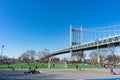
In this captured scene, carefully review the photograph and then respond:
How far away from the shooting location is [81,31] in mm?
63062

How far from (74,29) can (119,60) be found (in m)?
25.5

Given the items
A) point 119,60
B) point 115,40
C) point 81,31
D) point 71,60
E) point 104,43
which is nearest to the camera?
point 115,40

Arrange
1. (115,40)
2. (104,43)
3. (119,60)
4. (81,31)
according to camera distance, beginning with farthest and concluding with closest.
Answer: (119,60)
(81,31)
(104,43)
(115,40)

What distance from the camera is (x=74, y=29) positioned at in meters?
64.3

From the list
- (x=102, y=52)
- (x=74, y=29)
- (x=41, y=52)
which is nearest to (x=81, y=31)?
(x=74, y=29)

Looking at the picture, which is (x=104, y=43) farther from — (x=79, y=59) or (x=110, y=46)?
(x=79, y=59)

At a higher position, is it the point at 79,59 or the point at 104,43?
the point at 104,43

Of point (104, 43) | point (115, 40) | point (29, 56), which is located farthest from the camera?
point (29, 56)

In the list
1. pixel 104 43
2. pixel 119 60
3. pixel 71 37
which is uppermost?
pixel 71 37

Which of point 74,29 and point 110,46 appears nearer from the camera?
point 110,46

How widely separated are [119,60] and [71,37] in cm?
2624

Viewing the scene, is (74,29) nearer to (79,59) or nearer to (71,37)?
(71,37)

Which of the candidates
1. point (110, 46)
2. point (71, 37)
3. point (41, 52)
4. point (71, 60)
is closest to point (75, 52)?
point (71, 60)

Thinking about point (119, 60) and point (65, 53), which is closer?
point (65, 53)
